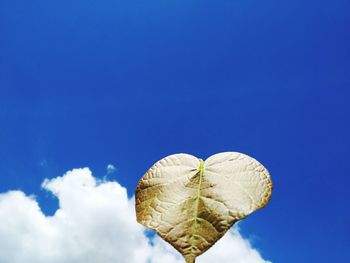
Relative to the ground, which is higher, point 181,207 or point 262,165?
point 262,165

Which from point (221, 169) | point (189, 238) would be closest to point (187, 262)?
point (189, 238)

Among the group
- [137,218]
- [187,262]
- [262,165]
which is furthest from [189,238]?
[262,165]

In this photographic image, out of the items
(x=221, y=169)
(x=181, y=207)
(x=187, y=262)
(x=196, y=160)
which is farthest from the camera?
(x=196, y=160)

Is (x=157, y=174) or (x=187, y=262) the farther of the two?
(x=157, y=174)

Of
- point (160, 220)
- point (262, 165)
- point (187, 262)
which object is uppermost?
point (262, 165)

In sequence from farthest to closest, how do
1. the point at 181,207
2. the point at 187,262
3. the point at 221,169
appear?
the point at 221,169, the point at 181,207, the point at 187,262

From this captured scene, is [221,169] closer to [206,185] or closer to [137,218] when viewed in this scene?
[206,185]
